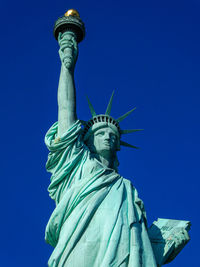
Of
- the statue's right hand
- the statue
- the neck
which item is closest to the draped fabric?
the statue

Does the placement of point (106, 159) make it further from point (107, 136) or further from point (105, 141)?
point (107, 136)

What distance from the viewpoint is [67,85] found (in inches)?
538

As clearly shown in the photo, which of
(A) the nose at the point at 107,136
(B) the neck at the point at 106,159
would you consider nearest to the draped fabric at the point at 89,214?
(B) the neck at the point at 106,159

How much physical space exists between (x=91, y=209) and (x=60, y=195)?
1118 millimetres

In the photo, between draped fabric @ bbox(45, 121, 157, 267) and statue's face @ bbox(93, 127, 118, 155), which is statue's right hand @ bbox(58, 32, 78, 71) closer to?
draped fabric @ bbox(45, 121, 157, 267)

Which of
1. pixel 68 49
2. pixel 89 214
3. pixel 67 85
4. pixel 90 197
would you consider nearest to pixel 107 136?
pixel 67 85

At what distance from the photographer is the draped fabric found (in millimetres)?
11125

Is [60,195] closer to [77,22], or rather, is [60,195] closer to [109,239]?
[109,239]

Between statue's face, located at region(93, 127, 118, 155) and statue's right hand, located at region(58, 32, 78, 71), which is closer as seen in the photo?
statue's face, located at region(93, 127, 118, 155)

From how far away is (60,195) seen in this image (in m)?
12.5

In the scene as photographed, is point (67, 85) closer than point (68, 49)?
Yes

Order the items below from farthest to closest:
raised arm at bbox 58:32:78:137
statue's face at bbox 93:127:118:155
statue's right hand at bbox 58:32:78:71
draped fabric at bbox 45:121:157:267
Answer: statue's right hand at bbox 58:32:78:71 < statue's face at bbox 93:127:118:155 < raised arm at bbox 58:32:78:137 < draped fabric at bbox 45:121:157:267

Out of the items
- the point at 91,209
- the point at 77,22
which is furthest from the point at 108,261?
the point at 77,22

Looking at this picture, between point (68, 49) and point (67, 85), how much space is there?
3.62 feet
